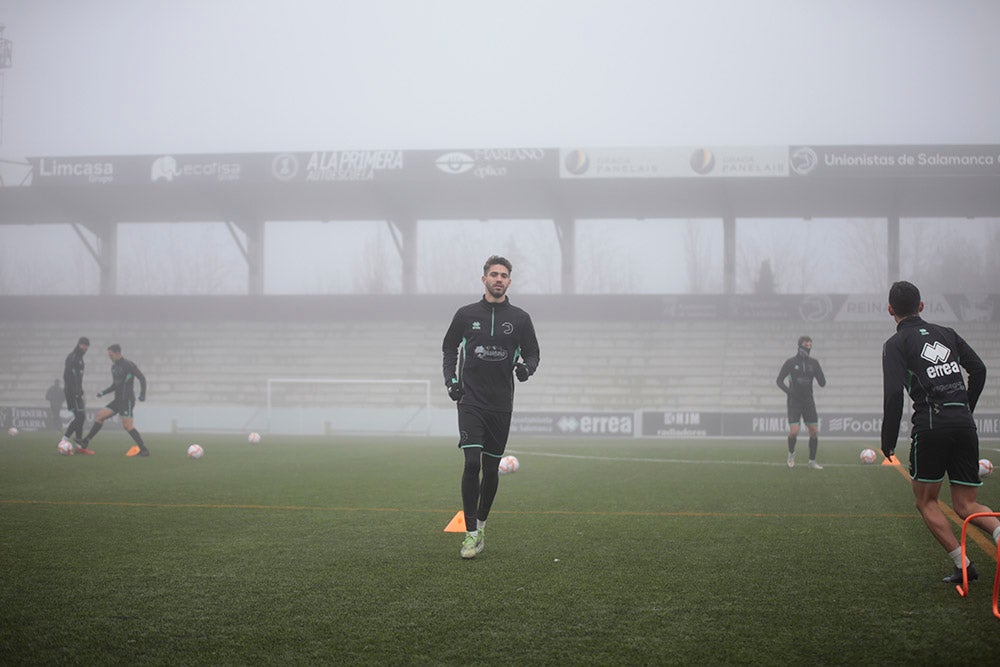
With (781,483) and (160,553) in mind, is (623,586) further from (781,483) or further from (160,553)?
(781,483)

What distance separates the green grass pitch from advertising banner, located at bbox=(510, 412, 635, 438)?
1827 centimetres

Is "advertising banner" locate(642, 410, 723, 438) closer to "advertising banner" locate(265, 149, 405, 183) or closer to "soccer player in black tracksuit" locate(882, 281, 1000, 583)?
"advertising banner" locate(265, 149, 405, 183)

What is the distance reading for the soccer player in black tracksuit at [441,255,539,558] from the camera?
699 cm

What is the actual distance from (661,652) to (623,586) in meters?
1.40

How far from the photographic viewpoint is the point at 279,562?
6.36 meters

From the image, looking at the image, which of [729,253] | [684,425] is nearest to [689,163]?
[729,253]

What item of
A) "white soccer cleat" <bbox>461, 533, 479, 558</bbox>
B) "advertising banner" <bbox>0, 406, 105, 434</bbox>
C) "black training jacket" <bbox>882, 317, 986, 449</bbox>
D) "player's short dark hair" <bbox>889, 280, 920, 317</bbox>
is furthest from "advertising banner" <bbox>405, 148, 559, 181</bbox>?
"black training jacket" <bbox>882, 317, 986, 449</bbox>

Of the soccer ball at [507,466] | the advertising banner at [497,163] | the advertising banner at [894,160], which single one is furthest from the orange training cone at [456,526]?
the advertising banner at [894,160]

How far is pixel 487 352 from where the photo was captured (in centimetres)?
715

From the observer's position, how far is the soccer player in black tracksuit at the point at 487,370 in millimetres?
6988

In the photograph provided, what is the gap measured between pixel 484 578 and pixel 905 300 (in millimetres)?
3442

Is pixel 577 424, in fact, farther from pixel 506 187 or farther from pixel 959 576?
pixel 959 576

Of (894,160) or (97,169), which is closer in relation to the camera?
(894,160)

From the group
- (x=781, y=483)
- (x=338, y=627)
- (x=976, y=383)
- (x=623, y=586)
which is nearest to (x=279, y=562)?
(x=338, y=627)
